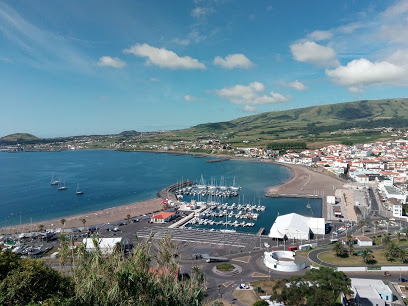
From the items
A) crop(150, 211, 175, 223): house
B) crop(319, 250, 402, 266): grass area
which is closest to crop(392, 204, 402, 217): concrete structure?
crop(319, 250, 402, 266): grass area

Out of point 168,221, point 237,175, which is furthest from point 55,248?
point 237,175

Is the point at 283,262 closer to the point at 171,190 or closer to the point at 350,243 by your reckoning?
the point at 350,243

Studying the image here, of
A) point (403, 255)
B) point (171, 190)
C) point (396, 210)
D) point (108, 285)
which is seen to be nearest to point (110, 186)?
point (171, 190)

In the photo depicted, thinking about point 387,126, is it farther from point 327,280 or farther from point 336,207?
point 327,280

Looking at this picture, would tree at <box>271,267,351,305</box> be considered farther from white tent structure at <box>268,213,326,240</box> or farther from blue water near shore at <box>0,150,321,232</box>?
blue water near shore at <box>0,150,321,232</box>

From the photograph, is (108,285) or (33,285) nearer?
(108,285)
